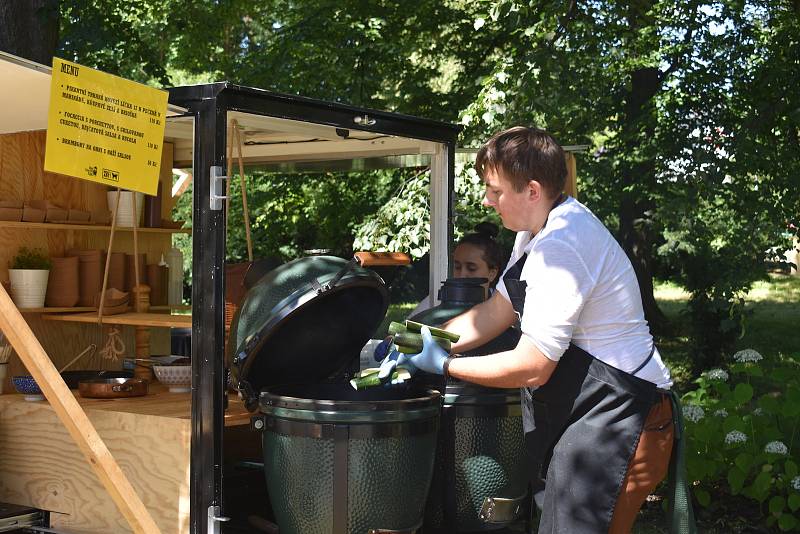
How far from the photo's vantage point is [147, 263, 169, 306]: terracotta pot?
5.98 metres

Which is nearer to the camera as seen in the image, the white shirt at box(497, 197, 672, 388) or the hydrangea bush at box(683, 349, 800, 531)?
the white shirt at box(497, 197, 672, 388)

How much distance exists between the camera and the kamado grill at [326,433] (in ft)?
12.3

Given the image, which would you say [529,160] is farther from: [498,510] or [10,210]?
[10,210]

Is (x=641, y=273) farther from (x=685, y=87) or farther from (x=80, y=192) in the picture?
(x=80, y=192)

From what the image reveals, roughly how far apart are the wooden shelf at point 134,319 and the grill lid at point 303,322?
0.60 meters

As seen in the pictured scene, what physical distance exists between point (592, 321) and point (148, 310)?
3395 mm

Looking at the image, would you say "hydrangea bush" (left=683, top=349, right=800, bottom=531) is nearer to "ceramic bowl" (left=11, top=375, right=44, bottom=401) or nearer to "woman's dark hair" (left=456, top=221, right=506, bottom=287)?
"woman's dark hair" (left=456, top=221, right=506, bottom=287)

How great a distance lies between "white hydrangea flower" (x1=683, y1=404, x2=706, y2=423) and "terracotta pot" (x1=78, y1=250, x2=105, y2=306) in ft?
11.6

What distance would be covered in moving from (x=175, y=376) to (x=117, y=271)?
3.30 ft

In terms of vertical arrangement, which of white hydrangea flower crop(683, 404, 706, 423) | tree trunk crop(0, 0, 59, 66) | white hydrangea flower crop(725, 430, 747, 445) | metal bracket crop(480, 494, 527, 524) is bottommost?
metal bracket crop(480, 494, 527, 524)

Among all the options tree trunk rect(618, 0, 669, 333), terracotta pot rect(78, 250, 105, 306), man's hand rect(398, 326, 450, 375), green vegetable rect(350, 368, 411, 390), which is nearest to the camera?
man's hand rect(398, 326, 450, 375)

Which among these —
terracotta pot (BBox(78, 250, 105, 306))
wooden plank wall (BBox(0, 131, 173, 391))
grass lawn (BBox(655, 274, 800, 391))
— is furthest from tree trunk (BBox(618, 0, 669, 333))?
terracotta pot (BBox(78, 250, 105, 306))

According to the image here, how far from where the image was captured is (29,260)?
5.18 meters

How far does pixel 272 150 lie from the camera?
635cm
